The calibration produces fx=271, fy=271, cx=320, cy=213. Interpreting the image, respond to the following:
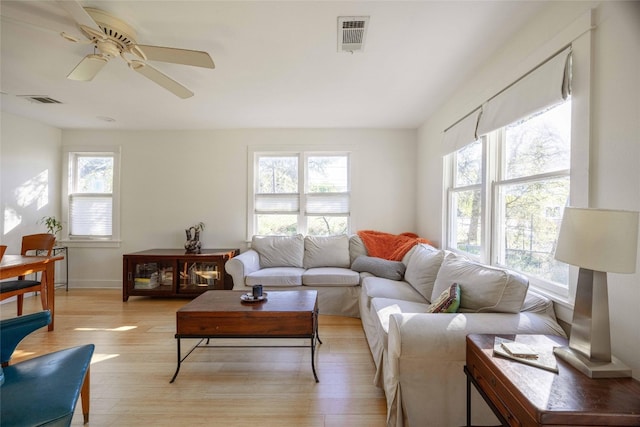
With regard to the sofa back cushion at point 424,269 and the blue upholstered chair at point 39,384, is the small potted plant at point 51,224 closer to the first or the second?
the blue upholstered chair at point 39,384

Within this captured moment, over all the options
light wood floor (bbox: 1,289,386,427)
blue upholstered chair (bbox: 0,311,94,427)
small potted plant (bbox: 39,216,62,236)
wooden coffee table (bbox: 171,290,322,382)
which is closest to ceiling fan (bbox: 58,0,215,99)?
blue upholstered chair (bbox: 0,311,94,427)

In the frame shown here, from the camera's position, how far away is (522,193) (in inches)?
80.3

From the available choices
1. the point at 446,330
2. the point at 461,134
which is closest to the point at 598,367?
the point at 446,330

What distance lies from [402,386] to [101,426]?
5.94 ft

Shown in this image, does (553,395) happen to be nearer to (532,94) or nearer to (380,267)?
(532,94)

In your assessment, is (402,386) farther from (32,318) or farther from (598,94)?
(32,318)

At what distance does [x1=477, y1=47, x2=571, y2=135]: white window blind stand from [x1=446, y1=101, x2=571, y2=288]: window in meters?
0.12

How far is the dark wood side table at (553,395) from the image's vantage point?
88 cm

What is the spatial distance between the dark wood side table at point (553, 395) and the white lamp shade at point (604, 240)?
17.1 inches

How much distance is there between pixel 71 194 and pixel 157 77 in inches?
143

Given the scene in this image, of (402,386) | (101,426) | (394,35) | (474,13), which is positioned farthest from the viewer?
(394,35)

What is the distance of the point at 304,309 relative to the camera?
2.10 m

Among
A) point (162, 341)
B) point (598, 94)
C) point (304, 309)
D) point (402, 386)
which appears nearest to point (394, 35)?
point (598, 94)

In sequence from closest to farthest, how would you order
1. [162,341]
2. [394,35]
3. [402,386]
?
[402,386], [394,35], [162,341]
